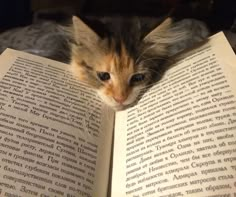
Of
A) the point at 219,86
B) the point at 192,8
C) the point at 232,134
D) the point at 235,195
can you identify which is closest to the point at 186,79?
the point at 219,86

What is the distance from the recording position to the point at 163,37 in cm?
96

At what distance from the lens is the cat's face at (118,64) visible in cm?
90

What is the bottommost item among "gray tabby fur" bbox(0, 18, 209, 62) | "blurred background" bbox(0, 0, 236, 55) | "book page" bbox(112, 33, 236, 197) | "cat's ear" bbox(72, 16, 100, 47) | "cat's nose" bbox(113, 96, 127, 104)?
"book page" bbox(112, 33, 236, 197)

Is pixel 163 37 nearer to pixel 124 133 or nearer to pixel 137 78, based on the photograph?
pixel 137 78

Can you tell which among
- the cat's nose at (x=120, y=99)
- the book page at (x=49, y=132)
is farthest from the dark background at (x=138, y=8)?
the cat's nose at (x=120, y=99)

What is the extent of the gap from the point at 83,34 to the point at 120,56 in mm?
117

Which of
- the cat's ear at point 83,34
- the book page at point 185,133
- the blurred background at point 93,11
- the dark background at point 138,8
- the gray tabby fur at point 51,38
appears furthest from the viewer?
the dark background at point 138,8

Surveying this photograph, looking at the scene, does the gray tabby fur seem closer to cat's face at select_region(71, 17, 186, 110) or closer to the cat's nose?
cat's face at select_region(71, 17, 186, 110)

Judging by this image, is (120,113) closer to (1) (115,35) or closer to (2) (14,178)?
(1) (115,35)

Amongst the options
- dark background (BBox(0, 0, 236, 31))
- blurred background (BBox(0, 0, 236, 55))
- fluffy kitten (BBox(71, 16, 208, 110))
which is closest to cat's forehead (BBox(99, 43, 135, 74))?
fluffy kitten (BBox(71, 16, 208, 110))

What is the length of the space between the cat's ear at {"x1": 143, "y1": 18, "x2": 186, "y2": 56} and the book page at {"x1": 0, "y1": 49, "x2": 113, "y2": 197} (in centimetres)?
21

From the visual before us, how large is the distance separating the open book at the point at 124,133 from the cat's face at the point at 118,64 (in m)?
0.03

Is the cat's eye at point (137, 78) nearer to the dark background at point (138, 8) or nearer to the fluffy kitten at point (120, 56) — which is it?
the fluffy kitten at point (120, 56)

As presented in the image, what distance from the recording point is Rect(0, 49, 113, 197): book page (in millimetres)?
677
